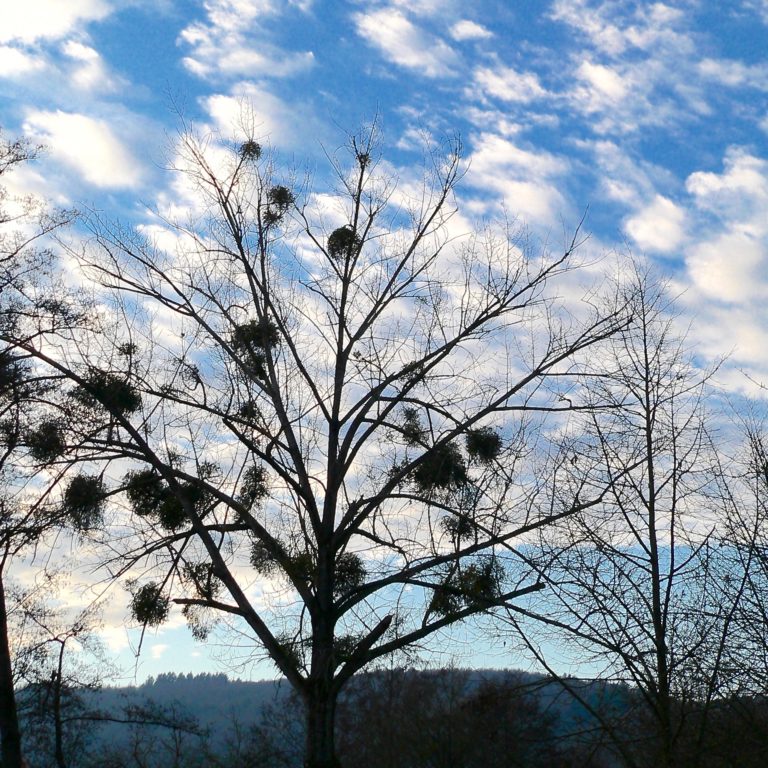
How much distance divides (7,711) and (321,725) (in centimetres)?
535

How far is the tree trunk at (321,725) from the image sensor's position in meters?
8.69

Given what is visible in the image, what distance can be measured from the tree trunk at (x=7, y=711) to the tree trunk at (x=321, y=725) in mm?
4976

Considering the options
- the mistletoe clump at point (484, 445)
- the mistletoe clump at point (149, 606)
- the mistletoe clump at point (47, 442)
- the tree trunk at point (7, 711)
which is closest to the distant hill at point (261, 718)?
the tree trunk at point (7, 711)

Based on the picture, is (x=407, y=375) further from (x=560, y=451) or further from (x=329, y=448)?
(x=560, y=451)

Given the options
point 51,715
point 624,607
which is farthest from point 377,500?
point 51,715

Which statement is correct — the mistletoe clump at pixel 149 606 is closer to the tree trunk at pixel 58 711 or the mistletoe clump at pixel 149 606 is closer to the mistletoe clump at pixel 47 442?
the mistletoe clump at pixel 47 442

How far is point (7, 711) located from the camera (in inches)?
464

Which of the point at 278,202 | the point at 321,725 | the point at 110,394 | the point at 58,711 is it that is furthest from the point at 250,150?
the point at 58,711

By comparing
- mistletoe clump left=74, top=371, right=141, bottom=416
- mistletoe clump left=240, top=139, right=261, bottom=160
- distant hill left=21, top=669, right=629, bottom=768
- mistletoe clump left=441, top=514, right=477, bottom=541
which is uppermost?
mistletoe clump left=240, top=139, right=261, bottom=160

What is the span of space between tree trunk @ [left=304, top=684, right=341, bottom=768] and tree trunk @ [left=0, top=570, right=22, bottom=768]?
4976mm

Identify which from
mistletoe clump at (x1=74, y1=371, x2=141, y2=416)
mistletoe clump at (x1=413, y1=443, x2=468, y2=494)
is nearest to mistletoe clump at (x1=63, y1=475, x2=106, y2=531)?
mistletoe clump at (x1=74, y1=371, x2=141, y2=416)

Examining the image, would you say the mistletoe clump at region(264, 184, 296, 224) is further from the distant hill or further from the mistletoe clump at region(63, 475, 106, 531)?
the distant hill

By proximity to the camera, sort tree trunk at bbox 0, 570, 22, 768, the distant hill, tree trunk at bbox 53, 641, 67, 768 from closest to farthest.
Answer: tree trunk at bbox 0, 570, 22, 768 < tree trunk at bbox 53, 641, 67, 768 < the distant hill

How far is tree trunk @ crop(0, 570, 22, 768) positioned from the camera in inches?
452
